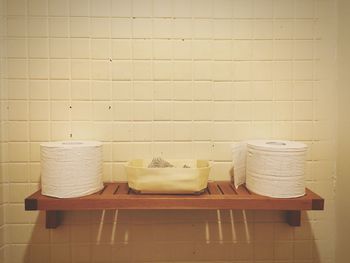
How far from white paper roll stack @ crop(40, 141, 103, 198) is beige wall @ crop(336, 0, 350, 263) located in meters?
0.78

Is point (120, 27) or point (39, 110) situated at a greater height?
point (120, 27)

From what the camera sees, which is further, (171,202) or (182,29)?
(182,29)

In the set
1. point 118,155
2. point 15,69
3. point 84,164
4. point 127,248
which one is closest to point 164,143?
point 118,155

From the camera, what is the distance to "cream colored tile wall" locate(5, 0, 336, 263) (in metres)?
0.88

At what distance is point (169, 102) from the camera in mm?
893

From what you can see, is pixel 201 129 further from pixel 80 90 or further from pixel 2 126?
pixel 2 126

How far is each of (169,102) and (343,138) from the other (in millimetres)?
571

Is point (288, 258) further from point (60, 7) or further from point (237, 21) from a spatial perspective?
point (60, 7)

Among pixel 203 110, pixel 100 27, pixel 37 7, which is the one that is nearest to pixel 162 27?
pixel 100 27

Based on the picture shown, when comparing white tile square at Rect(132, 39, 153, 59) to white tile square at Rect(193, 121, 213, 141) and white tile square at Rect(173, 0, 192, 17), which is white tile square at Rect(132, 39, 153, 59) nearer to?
white tile square at Rect(173, 0, 192, 17)

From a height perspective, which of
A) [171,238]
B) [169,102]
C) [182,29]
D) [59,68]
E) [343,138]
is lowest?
[171,238]

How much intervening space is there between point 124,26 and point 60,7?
0.21m

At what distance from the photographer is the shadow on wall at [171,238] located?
89cm

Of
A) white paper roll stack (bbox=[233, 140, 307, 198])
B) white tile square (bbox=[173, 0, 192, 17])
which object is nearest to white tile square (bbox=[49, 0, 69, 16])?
white tile square (bbox=[173, 0, 192, 17])
